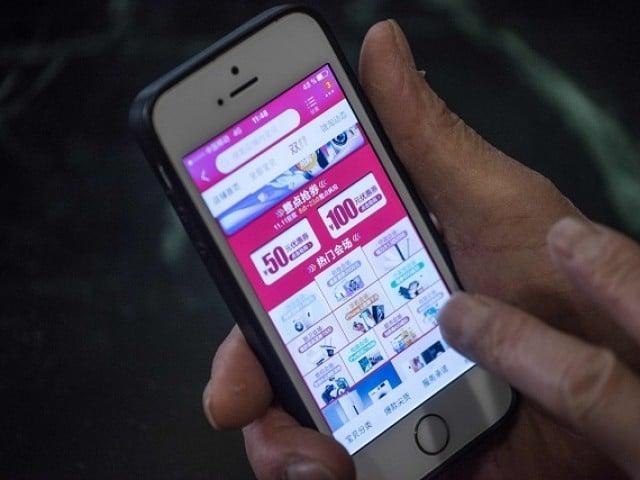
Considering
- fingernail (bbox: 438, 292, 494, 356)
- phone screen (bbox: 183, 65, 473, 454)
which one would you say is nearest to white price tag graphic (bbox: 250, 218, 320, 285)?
phone screen (bbox: 183, 65, 473, 454)

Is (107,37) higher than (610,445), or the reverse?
(107,37)

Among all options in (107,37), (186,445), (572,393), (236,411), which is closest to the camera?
(572,393)

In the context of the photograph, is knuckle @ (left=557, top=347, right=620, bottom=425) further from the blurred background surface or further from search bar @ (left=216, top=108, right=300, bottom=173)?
the blurred background surface

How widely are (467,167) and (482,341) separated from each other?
0.16m

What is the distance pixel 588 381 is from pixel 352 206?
0.61 feet

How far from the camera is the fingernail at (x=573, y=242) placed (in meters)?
0.43

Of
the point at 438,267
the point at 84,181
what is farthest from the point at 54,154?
the point at 438,267

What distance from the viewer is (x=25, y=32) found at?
0.81 metres

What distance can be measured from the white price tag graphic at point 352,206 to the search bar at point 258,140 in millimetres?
51

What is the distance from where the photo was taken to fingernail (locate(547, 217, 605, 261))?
16.9 inches

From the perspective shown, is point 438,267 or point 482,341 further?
point 438,267

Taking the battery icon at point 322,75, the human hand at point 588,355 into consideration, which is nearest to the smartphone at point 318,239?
the battery icon at point 322,75

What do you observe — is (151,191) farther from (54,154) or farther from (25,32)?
(25,32)

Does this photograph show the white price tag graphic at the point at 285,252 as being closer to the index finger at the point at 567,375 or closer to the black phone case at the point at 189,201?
the black phone case at the point at 189,201
